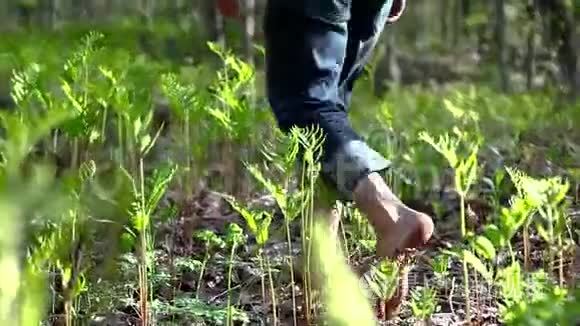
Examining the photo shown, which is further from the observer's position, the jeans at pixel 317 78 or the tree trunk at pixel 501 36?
the tree trunk at pixel 501 36

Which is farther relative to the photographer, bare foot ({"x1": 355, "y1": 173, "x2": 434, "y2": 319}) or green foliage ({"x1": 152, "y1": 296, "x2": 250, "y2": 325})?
green foliage ({"x1": 152, "y1": 296, "x2": 250, "y2": 325})

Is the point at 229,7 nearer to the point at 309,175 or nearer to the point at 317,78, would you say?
the point at 317,78

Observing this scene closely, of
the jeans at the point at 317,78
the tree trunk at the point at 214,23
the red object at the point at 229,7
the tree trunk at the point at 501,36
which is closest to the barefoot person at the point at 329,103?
the jeans at the point at 317,78

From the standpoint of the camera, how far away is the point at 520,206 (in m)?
1.86

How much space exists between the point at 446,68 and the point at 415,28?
432 inches

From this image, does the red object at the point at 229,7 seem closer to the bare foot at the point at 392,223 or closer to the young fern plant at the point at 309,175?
the young fern plant at the point at 309,175

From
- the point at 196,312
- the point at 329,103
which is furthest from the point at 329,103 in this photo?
the point at 196,312

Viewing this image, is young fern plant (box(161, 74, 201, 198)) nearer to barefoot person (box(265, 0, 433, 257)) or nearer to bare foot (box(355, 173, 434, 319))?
barefoot person (box(265, 0, 433, 257))

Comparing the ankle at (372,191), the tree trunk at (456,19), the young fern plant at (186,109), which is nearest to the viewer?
the ankle at (372,191)

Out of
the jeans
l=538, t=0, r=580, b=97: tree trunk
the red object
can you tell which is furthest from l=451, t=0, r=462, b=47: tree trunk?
the jeans

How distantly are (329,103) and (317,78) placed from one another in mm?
68

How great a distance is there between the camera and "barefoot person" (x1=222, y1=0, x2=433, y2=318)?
2041 millimetres

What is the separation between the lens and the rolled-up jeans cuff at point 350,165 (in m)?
2.11

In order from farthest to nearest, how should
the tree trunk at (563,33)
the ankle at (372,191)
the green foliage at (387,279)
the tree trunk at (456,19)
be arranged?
1. the tree trunk at (456,19)
2. the tree trunk at (563,33)
3. the ankle at (372,191)
4. the green foliage at (387,279)
